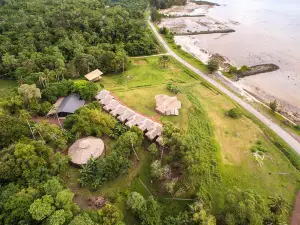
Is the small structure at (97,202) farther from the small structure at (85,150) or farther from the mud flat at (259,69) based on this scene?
the mud flat at (259,69)

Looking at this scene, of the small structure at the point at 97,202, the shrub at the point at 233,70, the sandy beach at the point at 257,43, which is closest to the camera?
the small structure at the point at 97,202

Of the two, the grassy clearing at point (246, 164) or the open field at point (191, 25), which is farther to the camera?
the open field at point (191, 25)

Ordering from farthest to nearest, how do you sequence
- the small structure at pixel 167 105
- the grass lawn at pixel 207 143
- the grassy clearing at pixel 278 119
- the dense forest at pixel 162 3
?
the dense forest at pixel 162 3
the small structure at pixel 167 105
the grassy clearing at pixel 278 119
the grass lawn at pixel 207 143

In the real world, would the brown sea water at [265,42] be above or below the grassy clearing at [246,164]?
above

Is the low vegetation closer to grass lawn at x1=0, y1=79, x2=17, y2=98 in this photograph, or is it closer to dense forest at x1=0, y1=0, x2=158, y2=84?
dense forest at x1=0, y1=0, x2=158, y2=84

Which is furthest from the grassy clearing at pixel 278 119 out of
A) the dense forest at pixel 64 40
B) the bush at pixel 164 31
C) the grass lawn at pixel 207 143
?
the bush at pixel 164 31

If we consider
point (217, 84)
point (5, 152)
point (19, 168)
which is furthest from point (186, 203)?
point (217, 84)

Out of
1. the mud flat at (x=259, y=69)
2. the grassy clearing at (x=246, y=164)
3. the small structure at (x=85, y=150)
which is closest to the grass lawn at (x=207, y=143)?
the grassy clearing at (x=246, y=164)

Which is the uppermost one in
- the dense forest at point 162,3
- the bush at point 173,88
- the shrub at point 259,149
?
the dense forest at point 162,3
